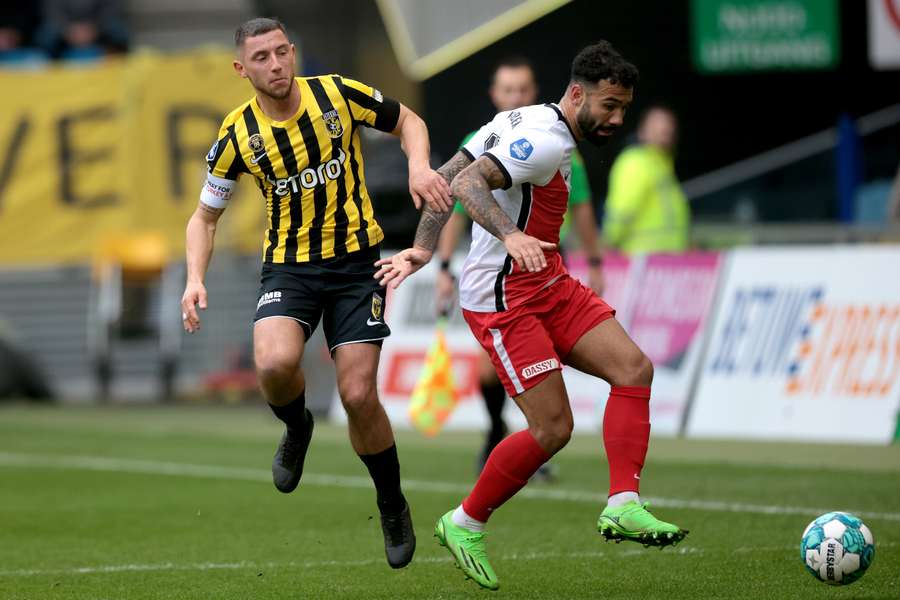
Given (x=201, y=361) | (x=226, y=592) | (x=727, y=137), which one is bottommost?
(x=201, y=361)

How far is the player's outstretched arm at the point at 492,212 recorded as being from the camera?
20.9 feet

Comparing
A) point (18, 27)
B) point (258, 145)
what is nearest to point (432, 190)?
point (258, 145)

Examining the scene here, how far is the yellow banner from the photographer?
19.3 metres

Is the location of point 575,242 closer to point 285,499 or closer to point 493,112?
point 493,112

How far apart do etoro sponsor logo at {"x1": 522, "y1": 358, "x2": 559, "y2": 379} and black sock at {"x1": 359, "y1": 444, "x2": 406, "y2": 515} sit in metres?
0.77

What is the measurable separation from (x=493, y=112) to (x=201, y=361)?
6.70 metres

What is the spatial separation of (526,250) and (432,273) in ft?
28.4

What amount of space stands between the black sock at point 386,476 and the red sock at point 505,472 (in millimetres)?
441

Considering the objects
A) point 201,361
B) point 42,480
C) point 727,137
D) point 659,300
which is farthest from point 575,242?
point 201,361

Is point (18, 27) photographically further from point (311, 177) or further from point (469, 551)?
point (469, 551)

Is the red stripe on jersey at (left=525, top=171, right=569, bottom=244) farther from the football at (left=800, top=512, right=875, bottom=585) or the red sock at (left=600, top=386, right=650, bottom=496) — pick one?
the football at (left=800, top=512, right=875, bottom=585)

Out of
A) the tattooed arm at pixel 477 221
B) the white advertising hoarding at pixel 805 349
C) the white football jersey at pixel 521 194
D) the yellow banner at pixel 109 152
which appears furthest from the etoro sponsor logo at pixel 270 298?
the yellow banner at pixel 109 152

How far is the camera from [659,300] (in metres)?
13.8

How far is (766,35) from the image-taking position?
16.0 meters
